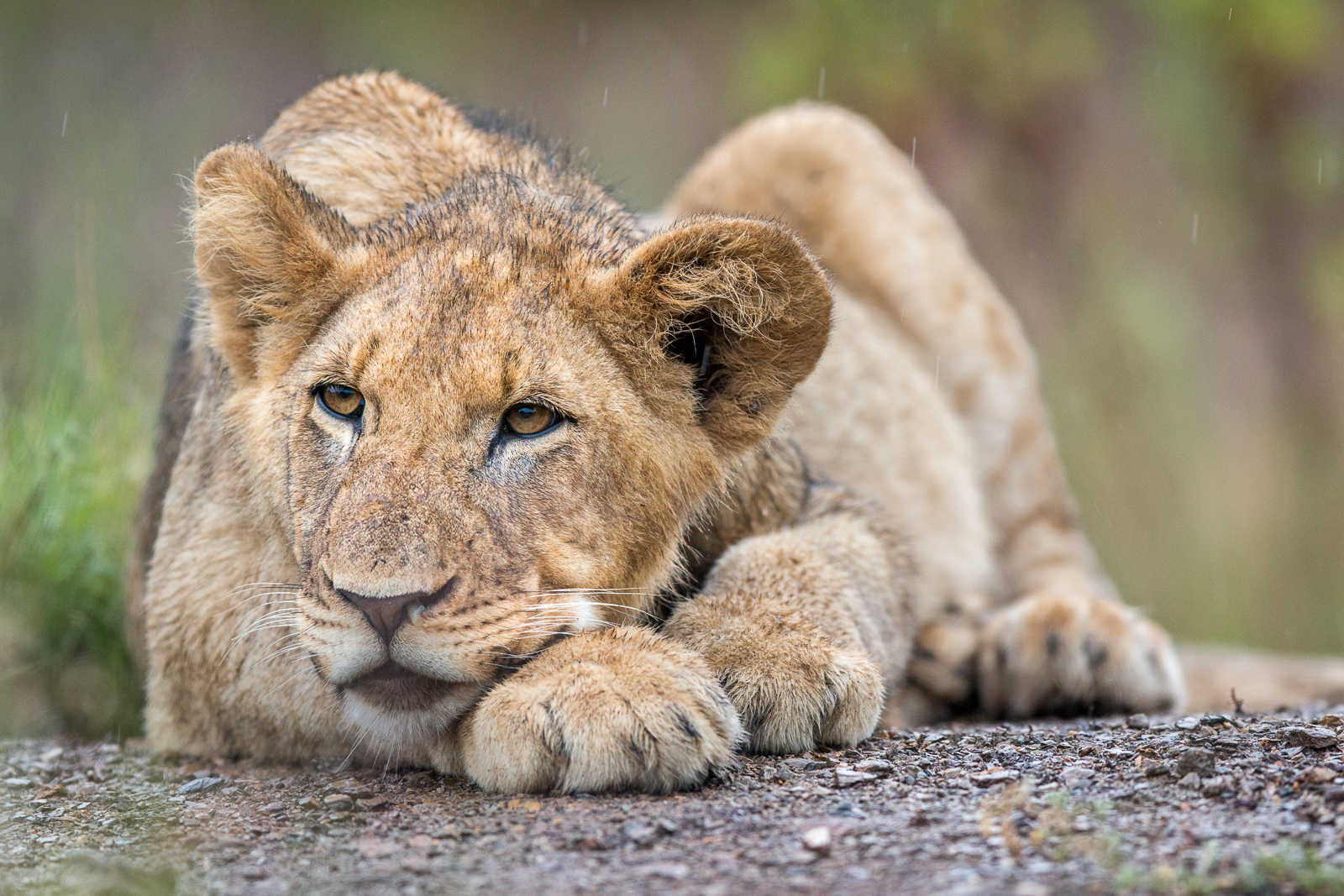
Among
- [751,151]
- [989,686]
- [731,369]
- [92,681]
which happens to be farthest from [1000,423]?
[92,681]

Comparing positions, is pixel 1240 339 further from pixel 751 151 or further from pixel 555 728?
pixel 555 728

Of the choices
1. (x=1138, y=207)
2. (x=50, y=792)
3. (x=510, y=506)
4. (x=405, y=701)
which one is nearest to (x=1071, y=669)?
(x=510, y=506)

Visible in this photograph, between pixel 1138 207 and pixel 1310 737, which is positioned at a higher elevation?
pixel 1138 207

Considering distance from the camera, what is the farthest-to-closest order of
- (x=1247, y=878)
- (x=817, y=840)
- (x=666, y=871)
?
(x=817, y=840) < (x=666, y=871) < (x=1247, y=878)

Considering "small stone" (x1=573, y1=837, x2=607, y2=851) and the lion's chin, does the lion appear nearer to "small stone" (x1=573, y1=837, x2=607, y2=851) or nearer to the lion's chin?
the lion's chin

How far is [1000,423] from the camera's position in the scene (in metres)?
7.07

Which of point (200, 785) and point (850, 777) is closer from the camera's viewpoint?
point (850, 777)

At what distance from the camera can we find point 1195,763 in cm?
312

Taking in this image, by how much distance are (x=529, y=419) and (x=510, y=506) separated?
22 cm

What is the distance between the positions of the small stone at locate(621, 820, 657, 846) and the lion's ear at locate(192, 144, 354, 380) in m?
1.58

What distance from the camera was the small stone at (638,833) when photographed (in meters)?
2.79

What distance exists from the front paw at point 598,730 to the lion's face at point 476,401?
4.2 inches

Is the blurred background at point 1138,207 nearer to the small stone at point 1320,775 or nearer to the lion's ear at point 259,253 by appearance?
the lion's ear at point 259,253

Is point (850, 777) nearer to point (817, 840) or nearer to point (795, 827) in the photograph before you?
point (795, 827)
